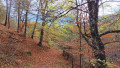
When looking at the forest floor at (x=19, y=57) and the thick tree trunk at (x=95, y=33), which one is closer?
the thick tree trunk at (x=95, y=33)

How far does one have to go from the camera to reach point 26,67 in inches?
264

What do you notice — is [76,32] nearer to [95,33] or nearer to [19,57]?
[95,33]

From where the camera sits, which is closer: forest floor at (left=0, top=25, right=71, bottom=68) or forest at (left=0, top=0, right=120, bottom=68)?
forest at (left=0, top=0, right=120, bottom=68)

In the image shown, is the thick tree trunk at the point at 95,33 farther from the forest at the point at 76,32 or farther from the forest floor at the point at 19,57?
the forest floor at the point at 19,57

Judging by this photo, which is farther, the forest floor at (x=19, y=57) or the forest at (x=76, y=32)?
the forest floor at (x=19, y=57)

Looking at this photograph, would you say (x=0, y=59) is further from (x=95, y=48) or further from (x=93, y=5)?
(x=93, y=5)

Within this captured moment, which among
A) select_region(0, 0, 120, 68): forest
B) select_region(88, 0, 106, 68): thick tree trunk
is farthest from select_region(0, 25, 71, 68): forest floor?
select_region(88, 0, 106, 68): thick tree trunk

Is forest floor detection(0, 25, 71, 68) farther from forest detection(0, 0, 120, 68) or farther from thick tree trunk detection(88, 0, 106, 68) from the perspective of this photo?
thick tree trunk detection(88, 0, 106, 68)

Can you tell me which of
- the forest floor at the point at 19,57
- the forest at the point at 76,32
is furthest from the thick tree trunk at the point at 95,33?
the forest floor at the point at 19,57

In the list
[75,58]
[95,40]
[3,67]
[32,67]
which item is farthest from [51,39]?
[95,40]

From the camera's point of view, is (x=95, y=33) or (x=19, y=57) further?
(x=19, y=57)

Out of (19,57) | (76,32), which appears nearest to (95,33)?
(76,32)

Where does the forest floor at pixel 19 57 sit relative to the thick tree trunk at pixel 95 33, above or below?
below

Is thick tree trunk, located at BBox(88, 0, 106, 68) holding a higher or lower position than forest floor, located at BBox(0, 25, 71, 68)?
higher
